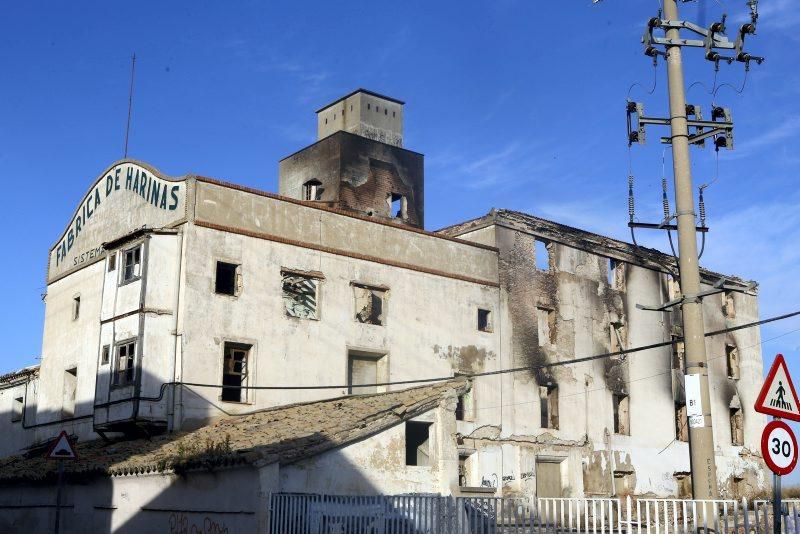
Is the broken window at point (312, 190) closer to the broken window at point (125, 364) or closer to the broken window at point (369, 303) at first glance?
the broken window at point (369, 303)

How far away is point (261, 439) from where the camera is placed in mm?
20266

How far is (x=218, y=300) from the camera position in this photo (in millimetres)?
25734

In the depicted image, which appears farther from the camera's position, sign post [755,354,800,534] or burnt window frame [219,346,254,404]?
burnt window frame [219,346,254,404]

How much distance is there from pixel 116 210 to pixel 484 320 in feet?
41.1

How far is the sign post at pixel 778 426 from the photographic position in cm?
930

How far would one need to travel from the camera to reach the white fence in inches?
422

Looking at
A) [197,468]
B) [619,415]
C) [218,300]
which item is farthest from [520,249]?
[197,468]

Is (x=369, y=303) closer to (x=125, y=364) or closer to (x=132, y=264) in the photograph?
(x=132, y=264)

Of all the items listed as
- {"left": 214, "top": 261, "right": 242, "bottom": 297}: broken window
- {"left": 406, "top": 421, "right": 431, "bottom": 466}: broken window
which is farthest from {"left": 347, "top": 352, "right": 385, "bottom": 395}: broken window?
{"left": 406, "top": 421, "right": 431, "bottom": 466}: broken window

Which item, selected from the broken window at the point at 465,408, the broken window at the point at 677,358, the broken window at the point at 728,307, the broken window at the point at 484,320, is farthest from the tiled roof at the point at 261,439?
the broken window at the point at 728,307

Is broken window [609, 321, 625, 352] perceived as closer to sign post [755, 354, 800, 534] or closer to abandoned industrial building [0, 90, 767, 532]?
abandoned industrial building [0, 90, 767, 532]

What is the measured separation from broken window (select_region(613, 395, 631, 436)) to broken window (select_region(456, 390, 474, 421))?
714 centimetres

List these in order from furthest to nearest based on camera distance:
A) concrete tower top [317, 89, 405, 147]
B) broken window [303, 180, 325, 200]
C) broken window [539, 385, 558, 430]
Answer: concrete tower top [317, 89, 405, 147] < broken window [303, 180, 325, 200] < broken window [539, 385, 558, 430]

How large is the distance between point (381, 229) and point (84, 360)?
10.1 meters
